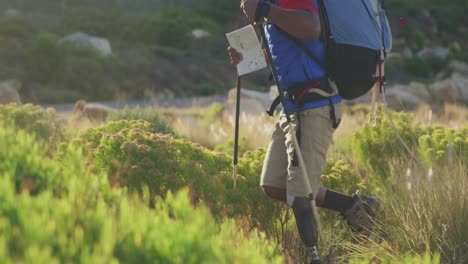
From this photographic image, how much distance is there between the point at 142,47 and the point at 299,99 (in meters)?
32.2

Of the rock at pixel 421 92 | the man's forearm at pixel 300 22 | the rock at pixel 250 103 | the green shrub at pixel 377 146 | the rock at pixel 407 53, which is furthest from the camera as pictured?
the rock at pixel 407 53

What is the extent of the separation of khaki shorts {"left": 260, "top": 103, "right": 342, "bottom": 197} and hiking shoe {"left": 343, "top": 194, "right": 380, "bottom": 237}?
0.50 m

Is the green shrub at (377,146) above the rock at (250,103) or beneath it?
above

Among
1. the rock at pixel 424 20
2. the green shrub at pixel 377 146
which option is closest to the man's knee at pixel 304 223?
the green shrub at pixel 377 146

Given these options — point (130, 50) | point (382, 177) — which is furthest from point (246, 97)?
point (130, 50)

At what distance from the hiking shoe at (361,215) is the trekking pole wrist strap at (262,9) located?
133 centimetres

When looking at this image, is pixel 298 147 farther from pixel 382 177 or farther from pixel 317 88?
pixel 382 177

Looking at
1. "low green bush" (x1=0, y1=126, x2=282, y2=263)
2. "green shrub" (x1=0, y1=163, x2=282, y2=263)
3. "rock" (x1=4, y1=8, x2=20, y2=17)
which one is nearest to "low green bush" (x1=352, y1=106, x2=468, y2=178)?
"low green bush" (x1=0, y1=126, x2=282, y2=263)

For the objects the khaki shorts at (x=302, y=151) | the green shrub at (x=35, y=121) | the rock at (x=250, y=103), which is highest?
the khaki shorts at (x=302, y=151)

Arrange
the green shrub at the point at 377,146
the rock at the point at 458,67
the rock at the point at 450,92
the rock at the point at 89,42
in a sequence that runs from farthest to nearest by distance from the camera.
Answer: the rock at the point at 458,67 < the rock at the point at 89,42 < the rock at the point at 450,92 < the green shrub at the point at 377,146

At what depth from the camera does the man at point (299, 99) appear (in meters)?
4.07

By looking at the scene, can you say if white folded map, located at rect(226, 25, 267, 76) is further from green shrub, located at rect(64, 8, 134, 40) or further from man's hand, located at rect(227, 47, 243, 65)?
green shrub, located at rect(64, 8, 134, 40)

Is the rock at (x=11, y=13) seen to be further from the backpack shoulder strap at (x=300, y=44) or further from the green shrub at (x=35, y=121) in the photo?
the backpack shoulder strap at (x=300, y=44)

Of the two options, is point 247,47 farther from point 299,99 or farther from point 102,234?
point 102,234
